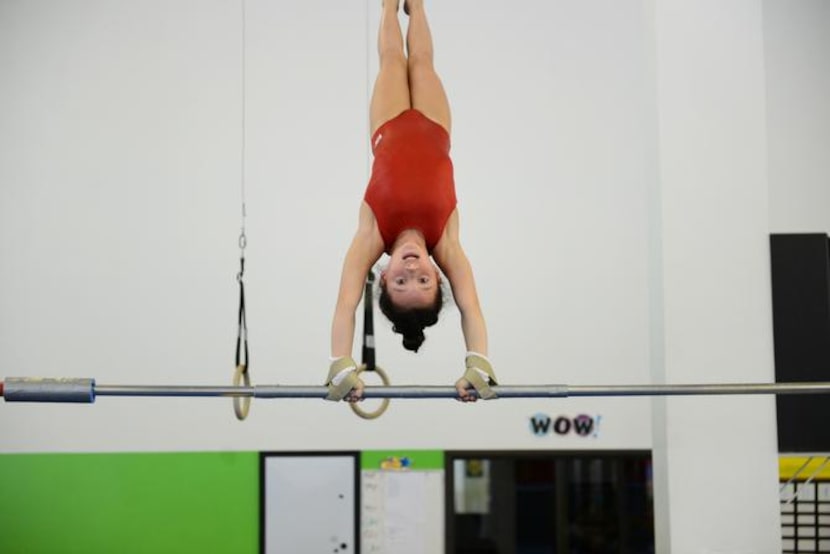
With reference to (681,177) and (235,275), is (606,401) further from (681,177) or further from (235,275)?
(235,275)

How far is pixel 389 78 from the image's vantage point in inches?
140

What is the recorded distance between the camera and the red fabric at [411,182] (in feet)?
10.4

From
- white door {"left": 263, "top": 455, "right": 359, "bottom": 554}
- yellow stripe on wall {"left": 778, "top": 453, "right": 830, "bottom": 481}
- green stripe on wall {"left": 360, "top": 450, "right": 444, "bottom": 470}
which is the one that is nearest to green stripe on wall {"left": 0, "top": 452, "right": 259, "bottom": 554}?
white door {"left": 263, "top": 455, "right": 359, "bottom": 554}

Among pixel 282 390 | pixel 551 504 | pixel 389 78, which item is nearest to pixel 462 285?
pixel 282 390

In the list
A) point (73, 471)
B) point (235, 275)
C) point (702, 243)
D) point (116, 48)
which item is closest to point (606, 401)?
point (702, 243)

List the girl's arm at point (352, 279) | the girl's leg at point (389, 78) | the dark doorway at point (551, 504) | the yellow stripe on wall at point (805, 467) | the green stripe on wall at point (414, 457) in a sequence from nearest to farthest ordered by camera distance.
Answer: the girl's arm at point (352, 279) < the girl's leg at point (389, 78) < the yellow stripe on wall at point (805, 467) < the green stripe on wall at point (414, 457) < the dark doorway at point (551, 504)

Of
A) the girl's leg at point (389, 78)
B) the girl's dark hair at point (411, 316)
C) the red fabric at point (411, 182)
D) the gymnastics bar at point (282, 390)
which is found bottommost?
the gymnastics bar at point (282, 390)

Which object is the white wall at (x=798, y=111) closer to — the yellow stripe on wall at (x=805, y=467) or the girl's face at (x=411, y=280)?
the yellow stripe on wall at (x=805, y=467)

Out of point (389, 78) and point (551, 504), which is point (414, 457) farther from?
point (551, 504)

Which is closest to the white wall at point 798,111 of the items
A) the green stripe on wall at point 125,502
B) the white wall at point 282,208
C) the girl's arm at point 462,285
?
the white wall at point 282,208

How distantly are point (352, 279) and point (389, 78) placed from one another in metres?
0.86

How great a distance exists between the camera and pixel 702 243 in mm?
4238

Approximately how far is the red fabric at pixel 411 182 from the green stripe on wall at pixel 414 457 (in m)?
2.34

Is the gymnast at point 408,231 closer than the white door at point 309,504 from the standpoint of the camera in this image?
Yes
